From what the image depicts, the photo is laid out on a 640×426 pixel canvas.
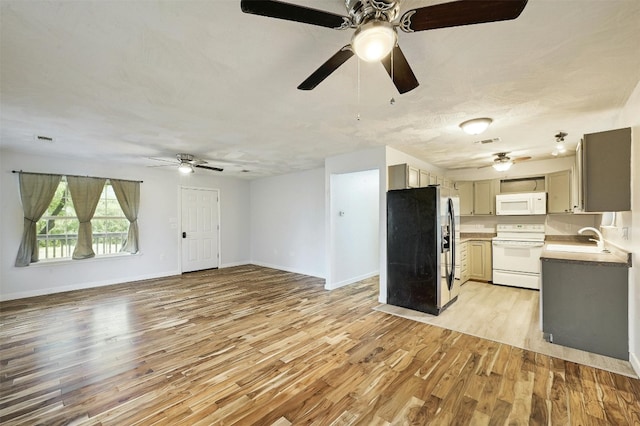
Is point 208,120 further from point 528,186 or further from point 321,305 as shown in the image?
Result: point 528,186

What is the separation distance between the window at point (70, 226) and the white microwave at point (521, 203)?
8.11 meters

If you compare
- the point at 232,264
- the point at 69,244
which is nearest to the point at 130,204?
the point at 69,244

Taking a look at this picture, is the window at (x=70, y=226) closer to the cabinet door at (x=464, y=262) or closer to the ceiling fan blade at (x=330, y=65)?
the ceiling fan blade at (x=330, y=65)

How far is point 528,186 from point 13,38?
24.3 ft

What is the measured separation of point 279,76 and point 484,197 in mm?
5465

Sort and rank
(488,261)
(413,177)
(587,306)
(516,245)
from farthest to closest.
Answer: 1. (488,261)
2. (516,245)
3. (413,177)
4. (587,306)

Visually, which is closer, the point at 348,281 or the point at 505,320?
the point at 505,320

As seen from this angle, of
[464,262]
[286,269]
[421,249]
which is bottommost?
[286,269]

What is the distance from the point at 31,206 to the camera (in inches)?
185

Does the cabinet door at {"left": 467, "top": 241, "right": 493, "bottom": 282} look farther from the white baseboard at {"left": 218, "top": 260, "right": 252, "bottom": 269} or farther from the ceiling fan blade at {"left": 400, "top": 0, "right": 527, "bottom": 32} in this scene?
the white baseboard at {"left": 218, "top": 260, "right": 252, "bottom": 269}

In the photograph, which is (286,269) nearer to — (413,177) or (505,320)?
(413,177)

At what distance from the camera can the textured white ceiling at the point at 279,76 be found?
1526 millimetres

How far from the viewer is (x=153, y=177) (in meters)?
6.15

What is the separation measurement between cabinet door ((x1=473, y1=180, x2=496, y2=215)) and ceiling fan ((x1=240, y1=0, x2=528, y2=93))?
5409 millimetres
